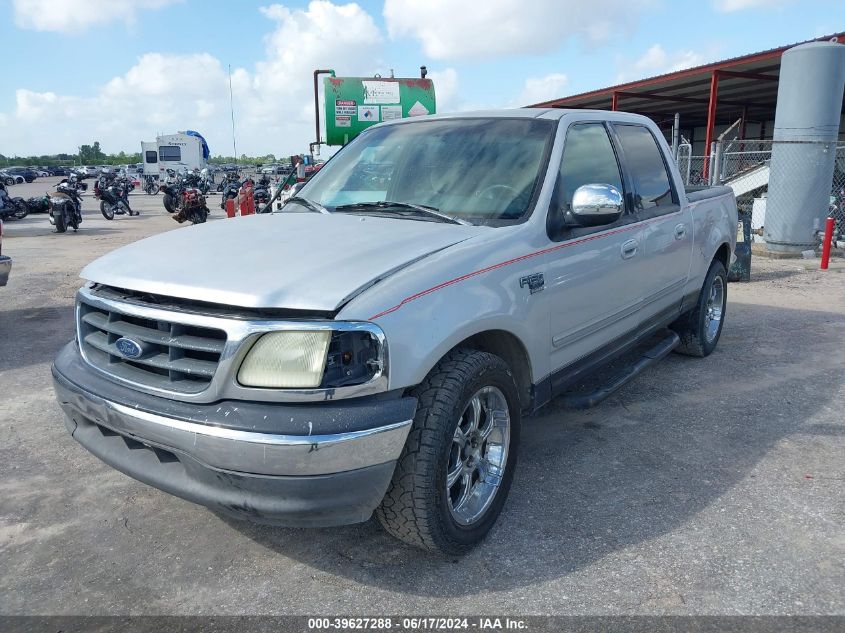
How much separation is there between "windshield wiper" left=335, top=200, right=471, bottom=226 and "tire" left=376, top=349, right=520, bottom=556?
0.78 m

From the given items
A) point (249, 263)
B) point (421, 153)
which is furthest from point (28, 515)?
point (421, 153)

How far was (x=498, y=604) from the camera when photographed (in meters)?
2.58

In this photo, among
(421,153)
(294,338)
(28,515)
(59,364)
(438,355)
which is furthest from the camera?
(421,153)

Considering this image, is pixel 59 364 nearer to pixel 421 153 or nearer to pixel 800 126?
pixel 421 153

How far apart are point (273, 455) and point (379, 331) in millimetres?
551

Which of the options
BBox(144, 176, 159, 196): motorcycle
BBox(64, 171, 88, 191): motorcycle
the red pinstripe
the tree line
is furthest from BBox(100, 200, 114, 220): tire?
the tree line

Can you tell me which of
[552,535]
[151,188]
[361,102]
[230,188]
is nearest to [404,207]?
[552,535]

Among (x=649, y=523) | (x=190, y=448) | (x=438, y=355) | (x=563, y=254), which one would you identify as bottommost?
(x=649, y=523)

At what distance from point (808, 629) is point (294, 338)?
2121 millimetres

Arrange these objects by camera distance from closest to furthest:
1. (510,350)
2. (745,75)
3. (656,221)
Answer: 1. (510,350)
2. (656,221)
3. (745,75)

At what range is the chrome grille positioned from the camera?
2.41m

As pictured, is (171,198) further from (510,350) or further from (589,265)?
(510,350)

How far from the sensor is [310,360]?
7.59 ft

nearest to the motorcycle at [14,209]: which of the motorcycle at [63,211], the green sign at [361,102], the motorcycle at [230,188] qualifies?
the motorcycle at [63,211]
